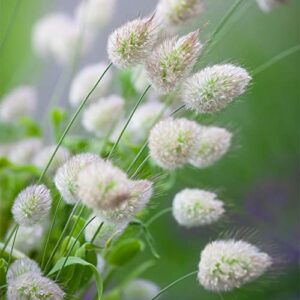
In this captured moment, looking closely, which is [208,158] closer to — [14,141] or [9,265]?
[9,265]

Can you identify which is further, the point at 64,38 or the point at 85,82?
the point at 64,38

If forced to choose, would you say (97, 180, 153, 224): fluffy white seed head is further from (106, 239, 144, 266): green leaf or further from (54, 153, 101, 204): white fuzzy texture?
(106, 239, 144, 266): green leaf

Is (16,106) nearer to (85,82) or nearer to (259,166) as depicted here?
(85,82)

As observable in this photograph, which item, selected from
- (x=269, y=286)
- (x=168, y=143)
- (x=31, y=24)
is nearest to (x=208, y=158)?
(x=168, y=143)

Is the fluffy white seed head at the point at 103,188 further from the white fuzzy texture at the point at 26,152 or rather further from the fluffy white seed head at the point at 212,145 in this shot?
the white fuzzy texture at the point at 26,152

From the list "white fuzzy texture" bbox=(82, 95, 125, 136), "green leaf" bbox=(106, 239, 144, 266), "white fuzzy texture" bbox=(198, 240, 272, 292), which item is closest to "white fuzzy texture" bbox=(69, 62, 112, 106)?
"white fuzzy texture" bbox=(82, 95, 125, 136)

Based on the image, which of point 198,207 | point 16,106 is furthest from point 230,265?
point 16,106

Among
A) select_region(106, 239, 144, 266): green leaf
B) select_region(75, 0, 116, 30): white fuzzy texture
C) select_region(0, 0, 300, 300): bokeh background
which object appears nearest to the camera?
select_region(106, 239, 144, 266): green leaf
